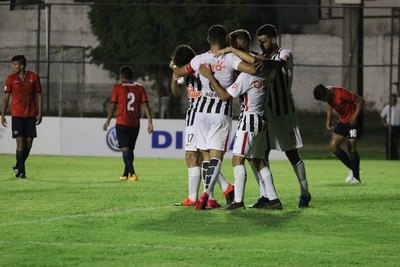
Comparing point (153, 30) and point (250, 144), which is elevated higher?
point (153, 30)

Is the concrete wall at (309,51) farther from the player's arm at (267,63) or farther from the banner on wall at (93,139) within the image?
the player's arm at (267,63)

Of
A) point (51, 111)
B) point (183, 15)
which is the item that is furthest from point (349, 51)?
point (51, 111)

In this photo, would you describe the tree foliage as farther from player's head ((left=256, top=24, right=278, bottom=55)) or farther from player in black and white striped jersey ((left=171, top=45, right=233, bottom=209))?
player's head ((left=256, top=24, right=278, bottom=55))

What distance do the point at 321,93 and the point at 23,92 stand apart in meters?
5.26

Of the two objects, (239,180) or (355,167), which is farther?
(355,167)

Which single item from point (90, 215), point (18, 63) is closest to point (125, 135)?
point (18, 63)

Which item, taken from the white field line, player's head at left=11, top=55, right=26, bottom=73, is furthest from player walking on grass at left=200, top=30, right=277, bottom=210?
player's head at left=11, top=55, right=26, bottom=73

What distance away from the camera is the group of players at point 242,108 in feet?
49.9

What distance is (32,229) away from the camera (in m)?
13.3

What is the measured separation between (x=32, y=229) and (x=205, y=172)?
2902mm

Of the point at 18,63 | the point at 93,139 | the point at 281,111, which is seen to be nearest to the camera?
the point at 281,111

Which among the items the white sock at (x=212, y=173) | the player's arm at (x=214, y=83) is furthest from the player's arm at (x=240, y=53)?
the white sock at (x=212, y=173)

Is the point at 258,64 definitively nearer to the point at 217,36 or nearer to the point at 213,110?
the point at 217,36

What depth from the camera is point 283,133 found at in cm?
1599
